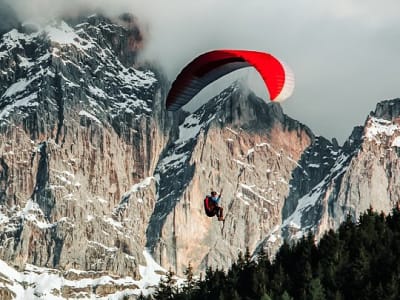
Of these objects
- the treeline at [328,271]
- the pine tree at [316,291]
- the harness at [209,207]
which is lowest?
the harness at [209,207]

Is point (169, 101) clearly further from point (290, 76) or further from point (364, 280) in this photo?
point (364, 280)

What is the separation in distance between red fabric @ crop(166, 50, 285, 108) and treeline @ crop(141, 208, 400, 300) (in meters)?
40.4

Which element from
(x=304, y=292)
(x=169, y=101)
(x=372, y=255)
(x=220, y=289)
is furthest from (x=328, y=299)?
(x=169, y=101)

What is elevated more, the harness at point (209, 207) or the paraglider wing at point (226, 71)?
the paraglider wing at point (226, 71)

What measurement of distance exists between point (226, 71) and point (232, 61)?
3.08 meters

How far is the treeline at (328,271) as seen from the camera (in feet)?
456

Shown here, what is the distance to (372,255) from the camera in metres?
148

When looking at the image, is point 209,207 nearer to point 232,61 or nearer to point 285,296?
point 232,61

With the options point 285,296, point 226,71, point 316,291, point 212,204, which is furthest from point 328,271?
point 212,204

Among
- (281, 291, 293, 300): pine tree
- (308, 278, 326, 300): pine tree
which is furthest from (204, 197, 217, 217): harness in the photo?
(308, 278, 326, 300): pine tree

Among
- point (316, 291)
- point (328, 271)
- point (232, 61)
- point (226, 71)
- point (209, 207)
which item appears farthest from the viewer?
point (328, 271)

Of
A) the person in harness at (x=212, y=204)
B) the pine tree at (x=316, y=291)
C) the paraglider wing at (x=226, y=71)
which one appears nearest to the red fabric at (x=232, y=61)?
the paraglider wing at (x=226, y=71)

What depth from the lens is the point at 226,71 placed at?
94750 millimetres

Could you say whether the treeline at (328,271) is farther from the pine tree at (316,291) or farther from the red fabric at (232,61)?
the red fabric at (232,61)
